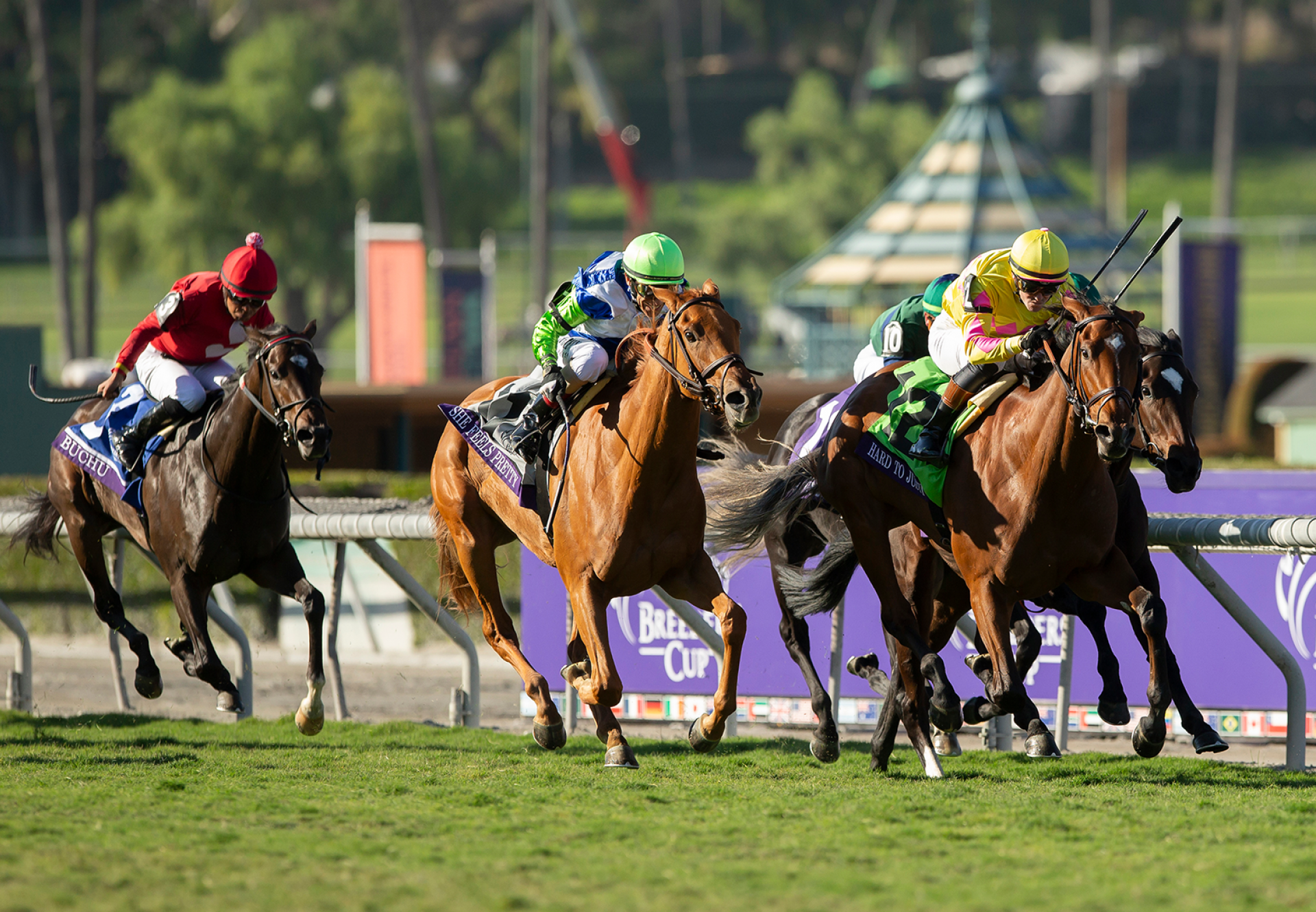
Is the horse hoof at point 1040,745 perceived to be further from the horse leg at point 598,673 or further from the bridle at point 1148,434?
the horse leg at point 598,673

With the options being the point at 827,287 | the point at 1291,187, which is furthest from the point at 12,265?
the point at 1291,187

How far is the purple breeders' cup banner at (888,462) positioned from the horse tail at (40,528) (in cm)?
388

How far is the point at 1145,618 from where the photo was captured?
5191 millimetres

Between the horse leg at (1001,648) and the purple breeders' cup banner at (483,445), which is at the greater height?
the purple breeders' cup banner at (483,445)

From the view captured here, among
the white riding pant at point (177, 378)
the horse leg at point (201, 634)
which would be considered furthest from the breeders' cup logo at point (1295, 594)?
the white riding pant at point (177, 378)

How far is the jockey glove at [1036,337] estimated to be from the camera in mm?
5348

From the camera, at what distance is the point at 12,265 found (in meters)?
42.8

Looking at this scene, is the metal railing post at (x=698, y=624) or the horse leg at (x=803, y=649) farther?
the metal railing post at (x=698, y=624)

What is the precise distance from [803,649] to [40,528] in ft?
12.4

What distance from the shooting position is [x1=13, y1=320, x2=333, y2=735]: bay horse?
6.25 metres

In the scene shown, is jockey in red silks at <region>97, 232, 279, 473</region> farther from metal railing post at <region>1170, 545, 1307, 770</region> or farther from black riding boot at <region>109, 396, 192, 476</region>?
metal railing post at <region>1170, 545, 1307, 770</region>

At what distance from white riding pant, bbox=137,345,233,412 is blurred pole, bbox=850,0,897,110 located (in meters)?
48.2

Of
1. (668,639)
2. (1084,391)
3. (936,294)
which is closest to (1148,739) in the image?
(1084,391)

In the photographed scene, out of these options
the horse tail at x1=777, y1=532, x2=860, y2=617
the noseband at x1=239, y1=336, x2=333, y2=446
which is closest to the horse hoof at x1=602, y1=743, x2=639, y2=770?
the horse tail at x1=777, y1=532, x2=860, y2=617
